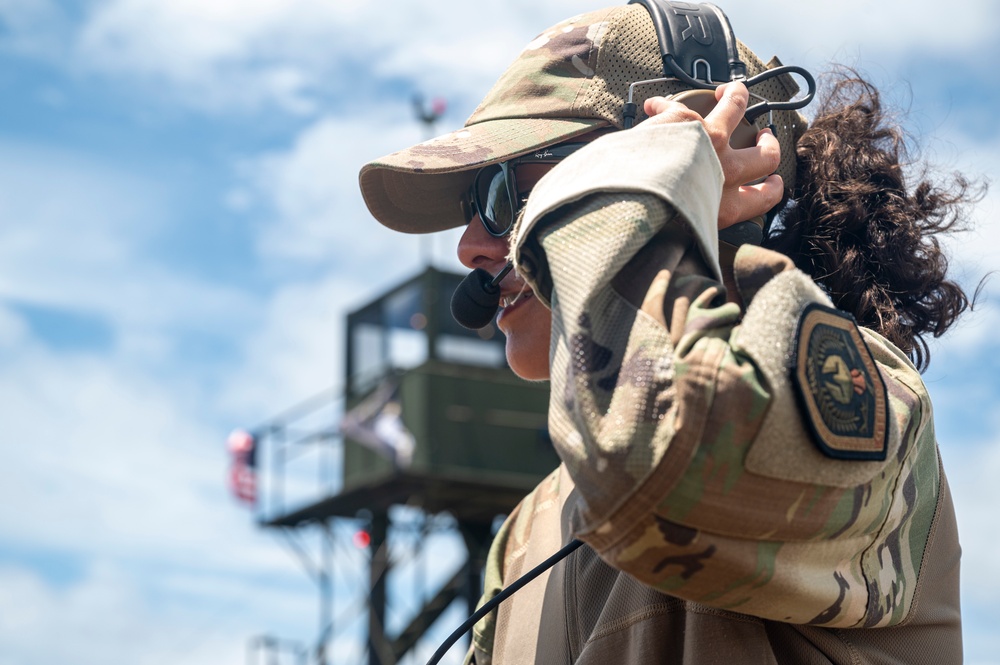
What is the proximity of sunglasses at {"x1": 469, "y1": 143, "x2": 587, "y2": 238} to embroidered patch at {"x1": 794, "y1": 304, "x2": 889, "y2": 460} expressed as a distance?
35.4 inches

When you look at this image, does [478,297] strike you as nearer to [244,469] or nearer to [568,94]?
[568,94]

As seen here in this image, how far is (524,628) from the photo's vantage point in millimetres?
2357

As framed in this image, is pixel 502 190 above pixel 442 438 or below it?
above

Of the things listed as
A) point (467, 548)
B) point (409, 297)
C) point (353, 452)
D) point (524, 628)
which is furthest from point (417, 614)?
point (524, 628)

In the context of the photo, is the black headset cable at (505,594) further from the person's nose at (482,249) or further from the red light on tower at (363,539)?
the red light on tower at (363,539)

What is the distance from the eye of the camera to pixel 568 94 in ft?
7.95

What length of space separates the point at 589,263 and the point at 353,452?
54.5 feet

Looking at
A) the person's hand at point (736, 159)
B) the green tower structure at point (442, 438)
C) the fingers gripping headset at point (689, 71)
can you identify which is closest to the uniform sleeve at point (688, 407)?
the person's hand at point (736, 159)

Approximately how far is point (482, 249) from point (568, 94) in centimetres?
36

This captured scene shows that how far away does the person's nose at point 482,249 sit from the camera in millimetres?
2588

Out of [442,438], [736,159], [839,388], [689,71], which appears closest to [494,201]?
[689,71]

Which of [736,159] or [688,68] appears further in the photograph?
[688,68]

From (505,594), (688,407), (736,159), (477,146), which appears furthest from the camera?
(477,146)

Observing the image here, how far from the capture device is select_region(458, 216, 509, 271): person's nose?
2588mm
